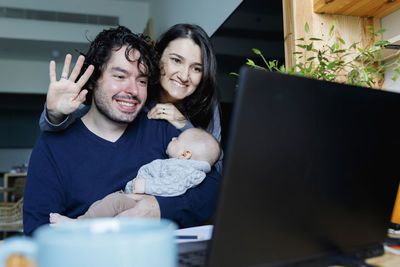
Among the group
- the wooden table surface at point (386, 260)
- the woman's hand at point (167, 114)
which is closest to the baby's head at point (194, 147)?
the woman's hand at point (167, 114)

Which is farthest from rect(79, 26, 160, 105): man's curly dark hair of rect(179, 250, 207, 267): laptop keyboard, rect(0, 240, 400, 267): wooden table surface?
rect(0, 240, 400, 267): wooden table surface

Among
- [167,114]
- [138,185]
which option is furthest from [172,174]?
[167,114]

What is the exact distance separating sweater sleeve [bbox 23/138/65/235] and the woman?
26.8 inches

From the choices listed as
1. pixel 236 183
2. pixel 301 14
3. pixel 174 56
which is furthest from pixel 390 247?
pixel 174 56

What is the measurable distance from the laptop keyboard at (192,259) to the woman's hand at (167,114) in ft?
3.25

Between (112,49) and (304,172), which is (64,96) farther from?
(304,172)

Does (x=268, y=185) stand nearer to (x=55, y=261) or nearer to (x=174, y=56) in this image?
(x=55, y=261)

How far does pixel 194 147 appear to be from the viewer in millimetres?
1428

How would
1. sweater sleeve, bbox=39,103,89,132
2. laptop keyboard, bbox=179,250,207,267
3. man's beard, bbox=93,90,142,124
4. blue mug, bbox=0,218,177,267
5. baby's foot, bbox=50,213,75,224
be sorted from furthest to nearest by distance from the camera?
man's beard, bbox=93,90,142,124
sweater sleeve, bbox=39,103,89,132
baby's foot, bbox=50,213,75,224
laptop keyboard, bbox=179,250,207,267
blue mug, bbox=0,218,177,267

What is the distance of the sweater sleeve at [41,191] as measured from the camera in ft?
3.68

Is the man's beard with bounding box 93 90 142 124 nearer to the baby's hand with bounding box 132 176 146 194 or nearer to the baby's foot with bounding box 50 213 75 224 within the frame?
the baby's hand with bounding box 132 176 146 194

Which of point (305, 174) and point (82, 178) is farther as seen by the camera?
point (82, 178)

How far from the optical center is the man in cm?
115

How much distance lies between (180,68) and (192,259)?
1.38m
